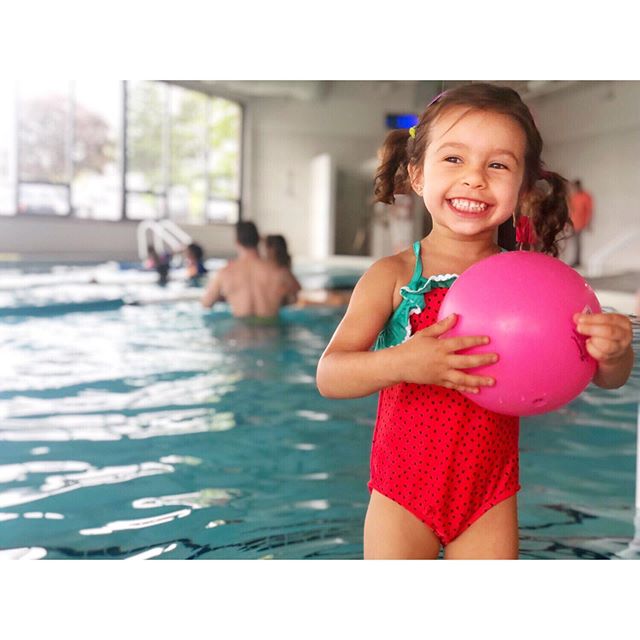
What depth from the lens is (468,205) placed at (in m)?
1.67

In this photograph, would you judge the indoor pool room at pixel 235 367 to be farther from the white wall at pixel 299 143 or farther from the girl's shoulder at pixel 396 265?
the white wall at pixel 299 143

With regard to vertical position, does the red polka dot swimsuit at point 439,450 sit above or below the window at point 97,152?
below

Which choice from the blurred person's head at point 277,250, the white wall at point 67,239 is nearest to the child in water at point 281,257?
the blurred person's head at point 277,250

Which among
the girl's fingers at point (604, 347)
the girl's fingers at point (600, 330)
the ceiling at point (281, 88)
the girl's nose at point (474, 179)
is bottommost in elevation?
the girl's fingers at point (604, 347)

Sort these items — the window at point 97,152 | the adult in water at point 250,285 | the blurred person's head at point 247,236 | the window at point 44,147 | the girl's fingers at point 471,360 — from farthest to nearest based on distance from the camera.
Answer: the window at point 97,152 < the window at point 44,147 < the adult in water at point 250,285 < the blurred person's head at point 247,236 < the girl's fingers at point 471,360

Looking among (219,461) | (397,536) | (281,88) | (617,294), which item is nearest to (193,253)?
(617,294)

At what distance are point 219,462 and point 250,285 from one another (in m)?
3.71

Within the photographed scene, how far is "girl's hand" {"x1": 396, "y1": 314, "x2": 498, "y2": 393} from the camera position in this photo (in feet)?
4.82

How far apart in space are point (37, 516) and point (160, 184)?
1523 cm

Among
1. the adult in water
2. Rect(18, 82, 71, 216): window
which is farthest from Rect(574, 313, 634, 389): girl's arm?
Rect(18, 82, 71, 216): window

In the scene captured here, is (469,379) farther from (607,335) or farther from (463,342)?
(607,335)

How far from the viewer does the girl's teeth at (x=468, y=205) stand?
1.66m

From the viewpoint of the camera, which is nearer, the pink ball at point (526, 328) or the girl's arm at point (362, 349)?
the pink ball at point (526, 328)
